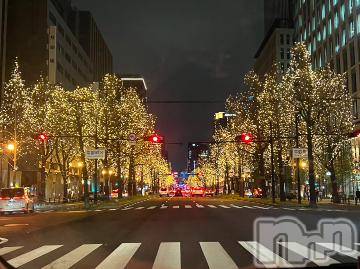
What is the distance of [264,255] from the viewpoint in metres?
12.3

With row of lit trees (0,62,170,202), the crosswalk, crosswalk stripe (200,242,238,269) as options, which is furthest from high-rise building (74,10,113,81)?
crosswalk stripe (200,242,238,269)

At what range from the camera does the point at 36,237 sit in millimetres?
18031

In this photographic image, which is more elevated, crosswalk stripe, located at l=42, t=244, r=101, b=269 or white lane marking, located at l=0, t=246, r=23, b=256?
crosswalk stripe, located at l=42, t=244, r=101, b=269

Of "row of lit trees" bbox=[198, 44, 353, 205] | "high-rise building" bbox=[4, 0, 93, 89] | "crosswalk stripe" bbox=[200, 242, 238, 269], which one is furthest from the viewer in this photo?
"high-rise building" bbox=[4, 0, 93, 89]

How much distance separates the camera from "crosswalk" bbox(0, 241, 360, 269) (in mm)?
11086

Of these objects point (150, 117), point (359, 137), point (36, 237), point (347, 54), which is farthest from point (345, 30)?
point (36, 237)

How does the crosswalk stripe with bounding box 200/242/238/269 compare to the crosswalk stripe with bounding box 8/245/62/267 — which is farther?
the crosswalk stripe with bounding box 8/245/62/267

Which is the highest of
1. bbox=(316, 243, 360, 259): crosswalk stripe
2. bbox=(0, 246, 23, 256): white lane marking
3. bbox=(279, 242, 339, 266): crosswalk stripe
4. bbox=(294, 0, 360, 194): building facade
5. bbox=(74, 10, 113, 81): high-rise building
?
bbox=(74, 10, 113, 81): high-rise building

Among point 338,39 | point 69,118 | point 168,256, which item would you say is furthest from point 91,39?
point 168,256

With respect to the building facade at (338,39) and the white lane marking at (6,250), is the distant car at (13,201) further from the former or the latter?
the building facade at (338,39)

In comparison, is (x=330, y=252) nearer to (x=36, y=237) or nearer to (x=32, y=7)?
(x=36, y=237)

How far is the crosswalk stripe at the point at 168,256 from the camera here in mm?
11023

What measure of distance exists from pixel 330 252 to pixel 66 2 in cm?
12094

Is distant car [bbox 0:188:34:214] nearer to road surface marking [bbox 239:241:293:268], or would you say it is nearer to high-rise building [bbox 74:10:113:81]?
road surface marking [bbox 239:241:293:268]
